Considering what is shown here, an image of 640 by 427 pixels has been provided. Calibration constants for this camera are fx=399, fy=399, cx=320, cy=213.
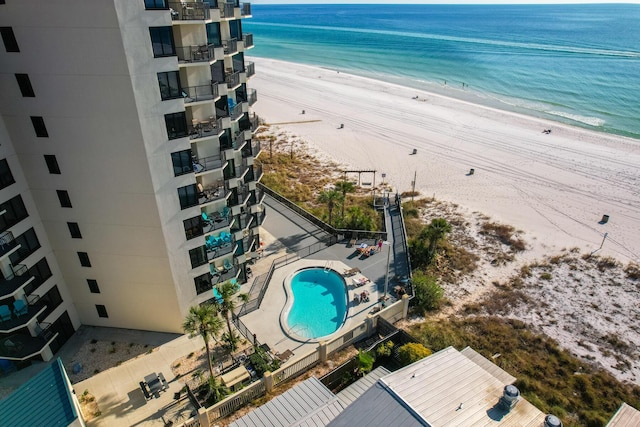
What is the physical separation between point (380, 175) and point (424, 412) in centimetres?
5114

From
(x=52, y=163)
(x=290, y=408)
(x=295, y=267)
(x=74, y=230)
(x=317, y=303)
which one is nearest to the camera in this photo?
(x=290, y=408)

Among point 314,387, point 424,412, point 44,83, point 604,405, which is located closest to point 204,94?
point 44,83

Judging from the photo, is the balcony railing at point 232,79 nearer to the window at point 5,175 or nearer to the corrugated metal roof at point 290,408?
the window at point 5,175

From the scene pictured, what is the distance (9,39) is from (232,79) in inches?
566

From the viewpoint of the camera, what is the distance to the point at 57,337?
31.0 metres

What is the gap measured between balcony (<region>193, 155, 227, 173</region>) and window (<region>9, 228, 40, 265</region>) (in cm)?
1233

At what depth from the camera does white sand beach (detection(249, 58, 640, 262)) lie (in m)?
53.8

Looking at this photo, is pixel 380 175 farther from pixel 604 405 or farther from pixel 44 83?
pixel 44 83

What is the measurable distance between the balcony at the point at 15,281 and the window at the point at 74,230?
3540mm

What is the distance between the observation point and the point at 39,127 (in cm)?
2516

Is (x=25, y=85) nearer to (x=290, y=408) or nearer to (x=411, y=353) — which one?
(x=290, y=408)

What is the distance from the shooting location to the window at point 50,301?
29.6 meters

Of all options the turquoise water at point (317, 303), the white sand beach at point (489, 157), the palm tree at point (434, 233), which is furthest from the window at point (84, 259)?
the white sand beach at point (489, 157)

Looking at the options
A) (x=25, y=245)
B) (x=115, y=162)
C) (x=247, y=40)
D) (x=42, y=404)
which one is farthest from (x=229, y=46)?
(x=42, y=404)
